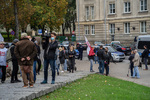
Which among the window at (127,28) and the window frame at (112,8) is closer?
the window at (127,28)

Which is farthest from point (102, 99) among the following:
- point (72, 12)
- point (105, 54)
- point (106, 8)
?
point (72, 12)

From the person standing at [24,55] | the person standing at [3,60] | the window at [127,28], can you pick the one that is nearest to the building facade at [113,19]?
the window at [127,28]

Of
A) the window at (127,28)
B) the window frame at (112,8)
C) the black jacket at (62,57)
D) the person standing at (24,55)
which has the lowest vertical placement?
the black jacket at (62,57)

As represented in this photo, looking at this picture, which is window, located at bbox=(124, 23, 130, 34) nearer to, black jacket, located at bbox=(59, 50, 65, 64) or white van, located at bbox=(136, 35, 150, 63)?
white van, located at bbox=(136, 35, 150, 63)

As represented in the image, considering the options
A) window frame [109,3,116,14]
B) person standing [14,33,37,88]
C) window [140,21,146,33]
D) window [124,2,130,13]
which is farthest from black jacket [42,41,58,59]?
window frame [109,3,116,14]

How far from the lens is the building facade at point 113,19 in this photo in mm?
48500

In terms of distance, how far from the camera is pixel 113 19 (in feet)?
170

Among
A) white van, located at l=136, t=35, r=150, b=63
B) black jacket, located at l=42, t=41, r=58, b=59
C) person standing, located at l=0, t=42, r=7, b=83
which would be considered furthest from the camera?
white van, located at l=136, t=35, r=150, b=63

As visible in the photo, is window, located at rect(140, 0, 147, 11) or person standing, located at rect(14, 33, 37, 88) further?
window, located at rect(140, 0, 147, 11)

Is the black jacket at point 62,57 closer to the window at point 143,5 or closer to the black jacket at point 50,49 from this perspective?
the black jacket at point 50,49

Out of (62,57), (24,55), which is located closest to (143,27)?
(62,57)

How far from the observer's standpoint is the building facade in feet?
159

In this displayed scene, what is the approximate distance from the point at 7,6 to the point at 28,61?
14.3m

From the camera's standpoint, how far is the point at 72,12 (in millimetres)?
72500
